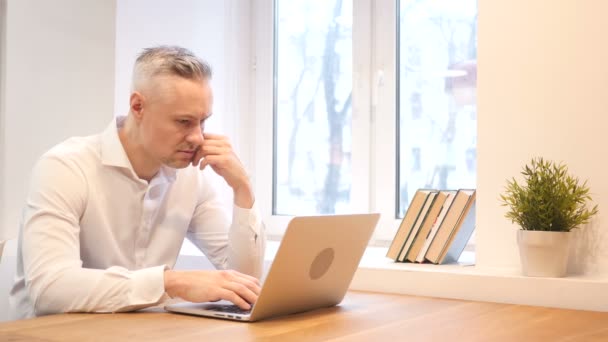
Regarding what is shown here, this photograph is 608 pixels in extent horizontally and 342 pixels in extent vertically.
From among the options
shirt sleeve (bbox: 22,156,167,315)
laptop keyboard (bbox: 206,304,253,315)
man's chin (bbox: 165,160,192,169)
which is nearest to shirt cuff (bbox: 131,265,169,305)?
shirt sleeve (bbox: 22,156,167,315)

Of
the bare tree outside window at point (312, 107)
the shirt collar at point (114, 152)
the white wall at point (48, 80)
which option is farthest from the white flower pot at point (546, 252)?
the white wall at point (48, 80)

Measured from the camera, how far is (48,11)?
2.53 meters

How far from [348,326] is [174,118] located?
2.33 ft

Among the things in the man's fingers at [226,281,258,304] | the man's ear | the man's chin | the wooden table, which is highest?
the man's ear

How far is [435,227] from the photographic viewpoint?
2.14 m

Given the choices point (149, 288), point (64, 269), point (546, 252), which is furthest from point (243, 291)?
point (546, 252)

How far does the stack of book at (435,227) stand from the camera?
211cm

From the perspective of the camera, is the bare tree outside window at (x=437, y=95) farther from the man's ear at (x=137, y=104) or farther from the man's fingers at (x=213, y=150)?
the man's ear at (x=137, y=104)

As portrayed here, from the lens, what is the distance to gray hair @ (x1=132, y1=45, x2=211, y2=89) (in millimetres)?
1854

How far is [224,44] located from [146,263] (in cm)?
146

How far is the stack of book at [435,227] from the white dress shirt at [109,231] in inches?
15.8

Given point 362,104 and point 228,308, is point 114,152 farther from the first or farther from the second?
point 362,104

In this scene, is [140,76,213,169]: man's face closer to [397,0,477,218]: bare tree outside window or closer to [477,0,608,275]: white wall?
[477,0,608,275]: white wall

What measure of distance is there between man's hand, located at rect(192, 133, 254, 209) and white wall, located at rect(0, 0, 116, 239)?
80 cm
